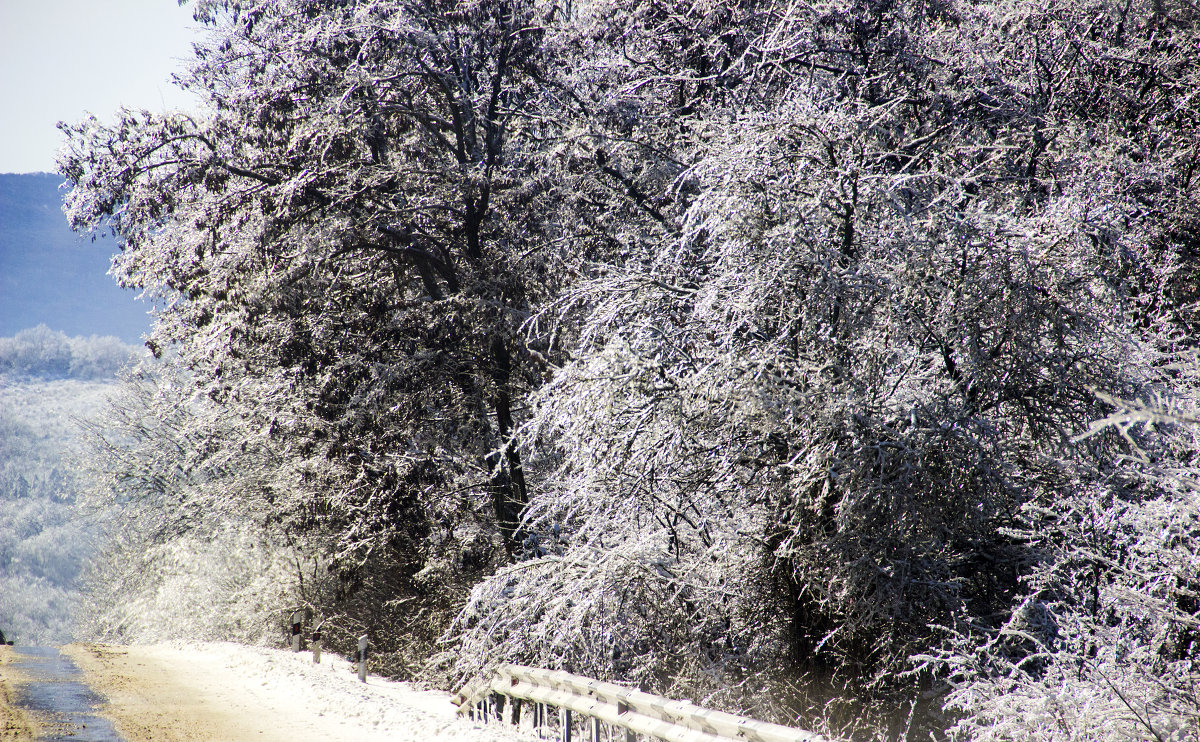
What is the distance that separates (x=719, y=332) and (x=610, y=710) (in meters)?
3.53

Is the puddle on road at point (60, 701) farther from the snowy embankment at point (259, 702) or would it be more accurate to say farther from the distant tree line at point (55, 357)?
the distant tree line at point (55, 357)

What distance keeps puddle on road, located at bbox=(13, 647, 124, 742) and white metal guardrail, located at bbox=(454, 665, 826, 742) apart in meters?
3.93

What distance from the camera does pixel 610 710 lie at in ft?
24.1

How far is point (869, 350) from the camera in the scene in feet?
27.5

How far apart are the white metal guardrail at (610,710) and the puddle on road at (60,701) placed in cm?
393

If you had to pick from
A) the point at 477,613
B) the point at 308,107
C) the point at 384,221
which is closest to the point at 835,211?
the point at 477,613

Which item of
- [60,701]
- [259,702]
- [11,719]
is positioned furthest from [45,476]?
[11,719]

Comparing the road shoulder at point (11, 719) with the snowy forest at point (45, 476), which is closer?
the road shoulder at point (11, 719)

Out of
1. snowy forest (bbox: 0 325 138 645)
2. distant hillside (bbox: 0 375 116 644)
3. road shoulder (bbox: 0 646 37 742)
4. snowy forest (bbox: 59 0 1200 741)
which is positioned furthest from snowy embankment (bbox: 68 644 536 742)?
distant hillside (bbox: 0 375 116 644)

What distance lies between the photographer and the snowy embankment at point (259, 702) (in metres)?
9.06

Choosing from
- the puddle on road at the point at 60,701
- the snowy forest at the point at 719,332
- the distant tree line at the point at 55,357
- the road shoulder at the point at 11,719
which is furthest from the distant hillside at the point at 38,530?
the road shoulder at the point at 11,719

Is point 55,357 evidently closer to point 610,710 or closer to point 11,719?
point 11,719

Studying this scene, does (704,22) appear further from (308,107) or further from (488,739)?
(488,739)

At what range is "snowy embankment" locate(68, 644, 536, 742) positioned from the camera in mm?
9062
